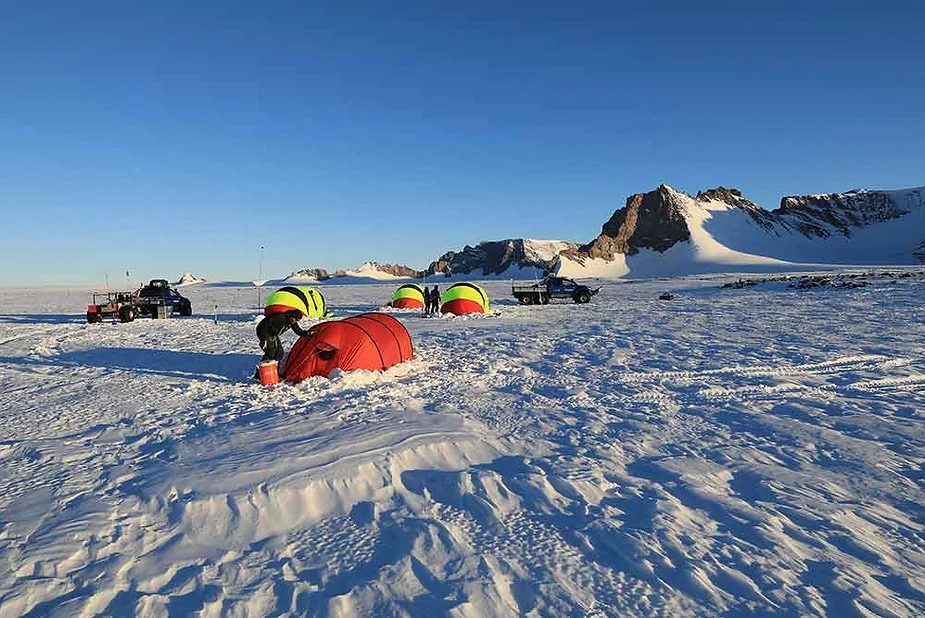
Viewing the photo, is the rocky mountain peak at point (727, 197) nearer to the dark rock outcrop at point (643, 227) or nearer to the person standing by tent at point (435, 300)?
the dark rock outcrop at point (643, 227)

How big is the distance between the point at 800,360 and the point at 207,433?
1039cm

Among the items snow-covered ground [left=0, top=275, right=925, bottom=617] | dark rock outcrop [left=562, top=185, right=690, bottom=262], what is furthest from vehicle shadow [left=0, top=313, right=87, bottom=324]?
dark rock outcrop [left=562, top=185, right=690, bottom=262]

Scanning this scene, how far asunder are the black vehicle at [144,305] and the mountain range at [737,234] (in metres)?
103

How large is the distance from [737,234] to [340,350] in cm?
16441

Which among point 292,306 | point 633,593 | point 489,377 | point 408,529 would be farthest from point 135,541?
point 292,306

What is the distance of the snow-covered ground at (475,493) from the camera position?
3465 millimetres

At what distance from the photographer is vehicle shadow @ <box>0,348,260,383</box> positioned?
1090cm

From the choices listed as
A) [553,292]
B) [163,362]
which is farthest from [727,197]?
[163,362]

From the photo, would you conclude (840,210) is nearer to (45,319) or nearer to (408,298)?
(408,298)

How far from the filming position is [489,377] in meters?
10.0

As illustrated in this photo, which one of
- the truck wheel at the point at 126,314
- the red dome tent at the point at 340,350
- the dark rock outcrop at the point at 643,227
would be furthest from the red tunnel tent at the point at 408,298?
the dark rock outcrop at the point at 643,227

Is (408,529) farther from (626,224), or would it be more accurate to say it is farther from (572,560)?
(626,224)

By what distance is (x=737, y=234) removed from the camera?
15250 centimetres

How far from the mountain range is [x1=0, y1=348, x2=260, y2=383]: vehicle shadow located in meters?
114
